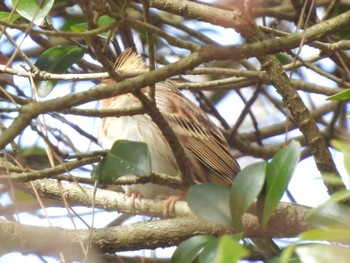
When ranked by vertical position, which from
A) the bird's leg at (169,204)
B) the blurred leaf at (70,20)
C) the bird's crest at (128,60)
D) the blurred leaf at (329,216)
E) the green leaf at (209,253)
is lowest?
the green leaf at (209,253)

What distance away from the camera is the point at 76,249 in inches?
119

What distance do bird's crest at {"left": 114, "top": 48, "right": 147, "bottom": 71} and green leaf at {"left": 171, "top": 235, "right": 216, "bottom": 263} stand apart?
2.34 m

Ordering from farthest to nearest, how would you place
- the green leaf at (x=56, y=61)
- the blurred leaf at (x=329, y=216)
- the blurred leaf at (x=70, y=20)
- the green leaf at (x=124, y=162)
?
the blurred leaf at (x=70, y=20), the green leaf at (x=56, y=61), the green leaf at (x=124, y=162), the blurred leaf at (x=329, y=216)

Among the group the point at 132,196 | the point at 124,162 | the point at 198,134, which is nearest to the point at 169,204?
the point at 132,196

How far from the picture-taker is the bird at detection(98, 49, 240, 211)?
4.11 meters

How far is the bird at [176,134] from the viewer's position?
13.5 ft

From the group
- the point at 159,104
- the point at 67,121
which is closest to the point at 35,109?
the point at 67,121

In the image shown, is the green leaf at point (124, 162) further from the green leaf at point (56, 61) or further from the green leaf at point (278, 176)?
the green leaf at point (56, 61)

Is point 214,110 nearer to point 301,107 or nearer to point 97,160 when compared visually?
point 301,107

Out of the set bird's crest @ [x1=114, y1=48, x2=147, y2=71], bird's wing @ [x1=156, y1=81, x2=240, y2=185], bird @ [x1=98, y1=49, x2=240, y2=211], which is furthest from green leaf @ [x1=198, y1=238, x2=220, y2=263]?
bird's crest @ [x1=114, y1=48, x2=147, y2=71]

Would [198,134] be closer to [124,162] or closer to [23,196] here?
[23,196]

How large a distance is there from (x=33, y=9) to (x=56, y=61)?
39 centimetres

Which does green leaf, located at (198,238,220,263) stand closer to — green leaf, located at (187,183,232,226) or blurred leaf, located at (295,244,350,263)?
green leaf, located at (187,183,232,226)

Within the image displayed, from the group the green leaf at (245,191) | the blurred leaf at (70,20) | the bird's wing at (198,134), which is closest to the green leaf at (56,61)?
the bird's wing at (198,134)
